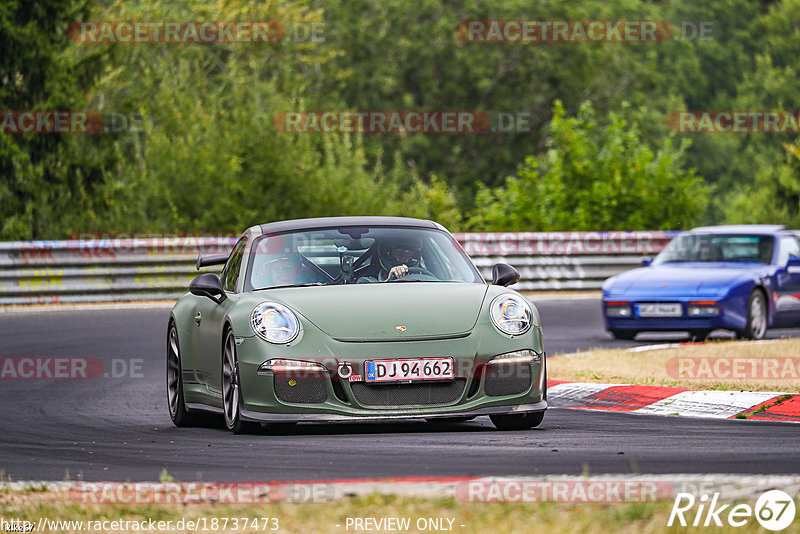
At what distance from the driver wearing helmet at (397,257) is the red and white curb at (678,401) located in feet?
6.33

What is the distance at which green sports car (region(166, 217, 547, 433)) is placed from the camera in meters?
8.78

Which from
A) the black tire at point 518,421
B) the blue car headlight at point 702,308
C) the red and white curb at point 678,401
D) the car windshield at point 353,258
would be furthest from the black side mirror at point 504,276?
the blue car headlight at point 702,308

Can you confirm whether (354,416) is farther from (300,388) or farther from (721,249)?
(721,249)

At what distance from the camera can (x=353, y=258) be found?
1002cm

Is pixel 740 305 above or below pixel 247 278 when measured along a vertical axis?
below

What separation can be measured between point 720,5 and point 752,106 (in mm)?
8702

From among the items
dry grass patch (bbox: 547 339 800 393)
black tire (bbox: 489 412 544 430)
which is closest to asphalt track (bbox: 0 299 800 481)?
black tire (bbox: 489 412 544 430)

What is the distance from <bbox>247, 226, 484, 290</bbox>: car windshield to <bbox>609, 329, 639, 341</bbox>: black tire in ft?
25.8

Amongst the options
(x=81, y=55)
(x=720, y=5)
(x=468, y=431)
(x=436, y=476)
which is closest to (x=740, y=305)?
(x=468, y=431)

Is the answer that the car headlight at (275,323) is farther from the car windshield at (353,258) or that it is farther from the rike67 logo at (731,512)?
the rike67 logo at (731,512)

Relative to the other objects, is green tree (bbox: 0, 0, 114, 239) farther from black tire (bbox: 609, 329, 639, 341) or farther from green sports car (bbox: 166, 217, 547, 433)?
green sports car (bbox: 166, 217, 547, 433)

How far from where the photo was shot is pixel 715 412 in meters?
10.2

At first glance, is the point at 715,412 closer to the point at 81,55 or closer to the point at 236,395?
the point at 236,395

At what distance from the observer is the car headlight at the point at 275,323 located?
895 centimetres
